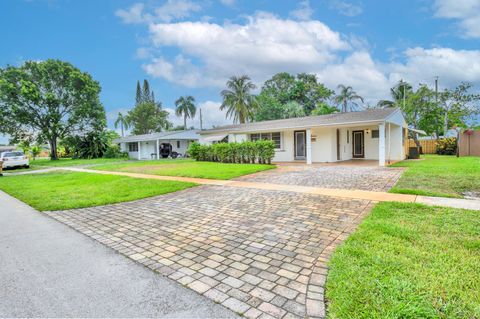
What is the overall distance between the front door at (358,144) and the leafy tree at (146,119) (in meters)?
42.9

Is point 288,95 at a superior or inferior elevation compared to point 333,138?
superior

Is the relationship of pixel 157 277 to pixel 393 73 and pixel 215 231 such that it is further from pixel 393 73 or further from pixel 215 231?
pixel 393 73

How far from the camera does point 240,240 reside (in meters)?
4.14

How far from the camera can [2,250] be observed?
4.06 m

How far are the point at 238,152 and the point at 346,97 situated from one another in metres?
25.3

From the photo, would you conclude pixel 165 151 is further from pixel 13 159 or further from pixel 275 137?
pixel 275 137

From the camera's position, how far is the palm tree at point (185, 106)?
48.1m

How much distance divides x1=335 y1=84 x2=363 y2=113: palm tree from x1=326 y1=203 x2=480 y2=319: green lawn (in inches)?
1360

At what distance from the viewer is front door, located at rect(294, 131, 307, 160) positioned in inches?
722

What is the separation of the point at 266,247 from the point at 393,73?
1477 inches

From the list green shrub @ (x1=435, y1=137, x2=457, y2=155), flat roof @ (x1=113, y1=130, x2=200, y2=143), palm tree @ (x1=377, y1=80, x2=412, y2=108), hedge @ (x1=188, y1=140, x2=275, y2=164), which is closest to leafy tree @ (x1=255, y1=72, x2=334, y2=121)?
palm tree @ (x1=377, y1=80, x2=412, y2=108)

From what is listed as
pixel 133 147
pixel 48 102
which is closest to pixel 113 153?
pixel 133 147

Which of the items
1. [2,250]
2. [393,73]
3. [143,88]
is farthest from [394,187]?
[143,88]

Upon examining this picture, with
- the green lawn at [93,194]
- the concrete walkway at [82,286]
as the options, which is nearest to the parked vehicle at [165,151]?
the green lawn at [93,194]
